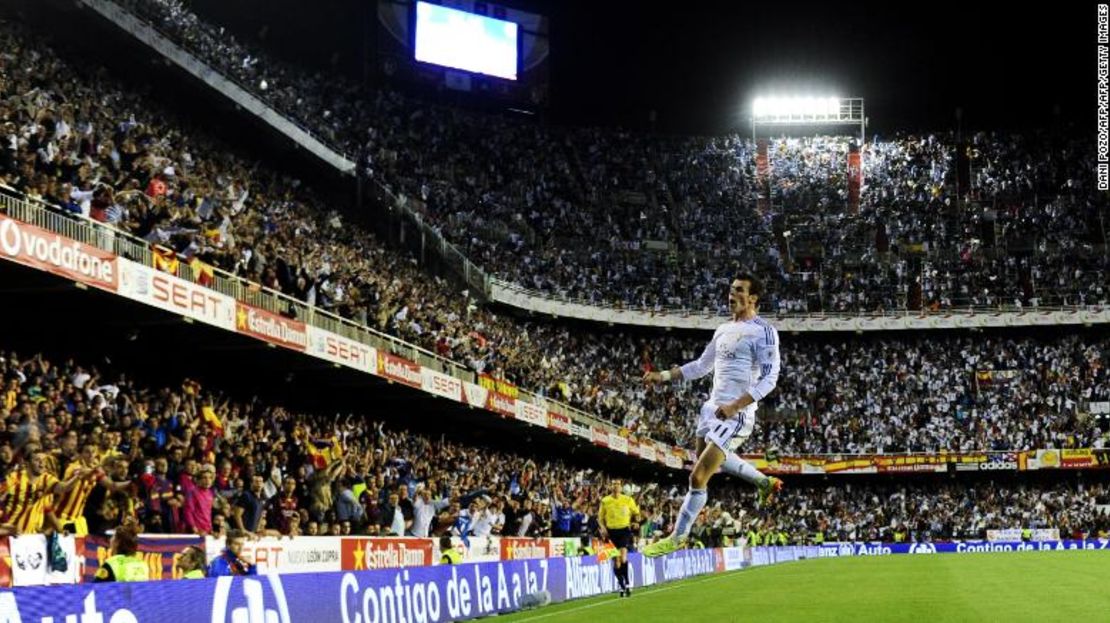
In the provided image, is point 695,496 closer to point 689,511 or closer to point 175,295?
point 689,511

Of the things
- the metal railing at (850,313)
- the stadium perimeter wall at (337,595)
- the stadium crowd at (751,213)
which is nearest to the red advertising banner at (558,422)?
→ the stadium crowd at (751,213)

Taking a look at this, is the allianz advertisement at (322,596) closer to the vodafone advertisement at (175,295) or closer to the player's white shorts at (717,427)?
the player's white shorts at (717,427)

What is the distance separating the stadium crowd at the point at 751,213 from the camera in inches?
2299

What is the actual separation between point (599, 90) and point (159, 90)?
4223 centimetres

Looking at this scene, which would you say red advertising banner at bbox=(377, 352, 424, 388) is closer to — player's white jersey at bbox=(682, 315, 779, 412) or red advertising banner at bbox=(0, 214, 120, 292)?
red advertising banner at bbox=(0, 214, 120, 292)

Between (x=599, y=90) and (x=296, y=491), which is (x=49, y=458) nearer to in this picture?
(x=296, y=491)

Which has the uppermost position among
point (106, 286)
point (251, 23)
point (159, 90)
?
point (251, 23)

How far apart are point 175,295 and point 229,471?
340 cm

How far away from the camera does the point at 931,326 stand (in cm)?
6406

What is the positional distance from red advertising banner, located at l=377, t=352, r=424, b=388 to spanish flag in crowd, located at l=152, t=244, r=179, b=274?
29.5 ft

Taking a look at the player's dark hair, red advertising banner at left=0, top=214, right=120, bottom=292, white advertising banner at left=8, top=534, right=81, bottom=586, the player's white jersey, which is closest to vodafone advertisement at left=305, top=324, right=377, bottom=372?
red advertising banner at left=0, top=214, right=120, bottom=292

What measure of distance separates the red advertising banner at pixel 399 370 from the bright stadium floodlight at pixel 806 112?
45496 millimetres

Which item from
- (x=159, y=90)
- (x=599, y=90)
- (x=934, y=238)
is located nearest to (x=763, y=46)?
(x=599, y=90)

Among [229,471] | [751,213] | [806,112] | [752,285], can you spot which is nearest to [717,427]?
[752,285]
